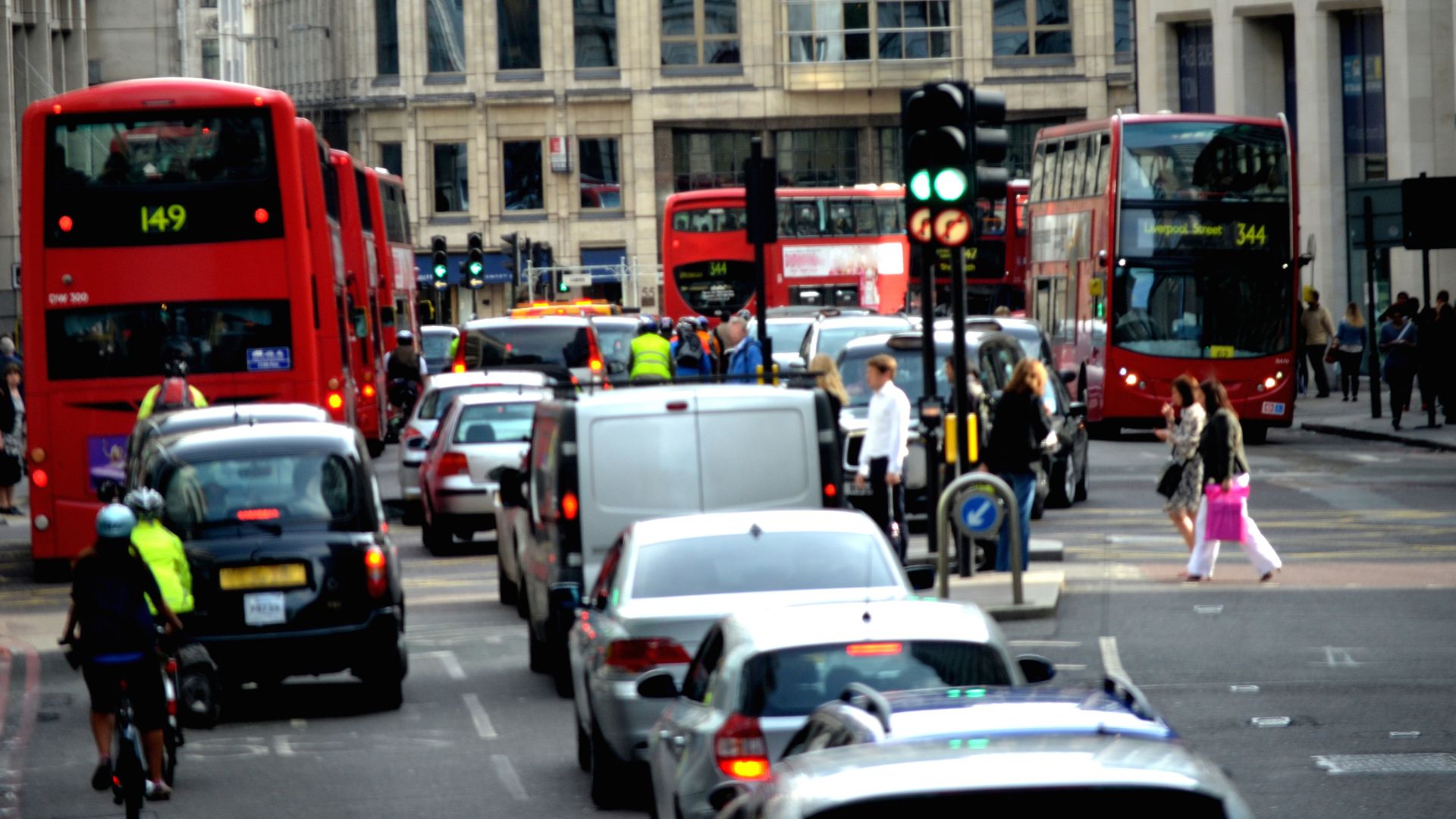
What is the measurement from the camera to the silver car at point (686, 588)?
400 inches

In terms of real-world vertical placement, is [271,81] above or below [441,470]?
above

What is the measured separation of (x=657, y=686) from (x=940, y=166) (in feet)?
21.8

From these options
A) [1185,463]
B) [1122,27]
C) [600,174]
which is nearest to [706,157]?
[600,174]

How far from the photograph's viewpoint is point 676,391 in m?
13.5

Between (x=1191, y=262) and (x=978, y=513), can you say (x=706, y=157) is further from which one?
(x=978, y=513)

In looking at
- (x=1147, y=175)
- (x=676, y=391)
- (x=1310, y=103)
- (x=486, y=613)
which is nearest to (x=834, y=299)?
(x=1310, y=103)

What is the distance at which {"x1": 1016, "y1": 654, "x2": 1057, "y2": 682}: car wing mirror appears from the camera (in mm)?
8508

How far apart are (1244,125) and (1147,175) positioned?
153 centimetres

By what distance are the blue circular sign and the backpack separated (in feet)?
47.6

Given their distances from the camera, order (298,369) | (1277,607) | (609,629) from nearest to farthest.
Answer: (609,629)
(1277,607)
(298,369)

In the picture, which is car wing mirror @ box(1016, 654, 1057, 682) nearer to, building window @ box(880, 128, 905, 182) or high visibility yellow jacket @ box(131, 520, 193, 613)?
high visibility yellow jacket @ box(131, 520, 193, 613)

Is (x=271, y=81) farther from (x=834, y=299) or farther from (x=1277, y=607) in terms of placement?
(x=1277, y=607)

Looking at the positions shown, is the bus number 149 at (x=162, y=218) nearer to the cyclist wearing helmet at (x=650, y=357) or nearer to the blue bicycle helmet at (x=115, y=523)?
the cyclist wearing helmet at (x=650, y=357)

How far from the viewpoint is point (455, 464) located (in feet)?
72.9
